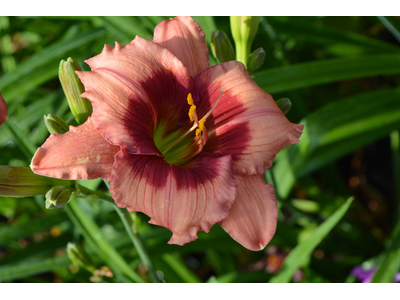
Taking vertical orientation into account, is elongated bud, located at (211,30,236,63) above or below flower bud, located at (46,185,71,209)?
above

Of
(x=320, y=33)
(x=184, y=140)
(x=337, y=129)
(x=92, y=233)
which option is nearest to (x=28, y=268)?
(x=92, y=233)

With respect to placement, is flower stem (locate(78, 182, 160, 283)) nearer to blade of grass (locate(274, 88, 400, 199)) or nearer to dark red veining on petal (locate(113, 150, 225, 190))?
dark red veining on petal (locate(113, 150, 225, 190))

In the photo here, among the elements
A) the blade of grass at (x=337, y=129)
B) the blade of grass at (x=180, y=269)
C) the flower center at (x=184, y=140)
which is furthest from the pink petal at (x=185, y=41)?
the blade of grass at (x=180, y=269)

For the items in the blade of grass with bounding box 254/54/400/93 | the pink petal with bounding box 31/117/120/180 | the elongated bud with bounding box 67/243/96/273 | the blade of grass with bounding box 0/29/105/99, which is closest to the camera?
the pink petal with bounding box 31/117/120/180

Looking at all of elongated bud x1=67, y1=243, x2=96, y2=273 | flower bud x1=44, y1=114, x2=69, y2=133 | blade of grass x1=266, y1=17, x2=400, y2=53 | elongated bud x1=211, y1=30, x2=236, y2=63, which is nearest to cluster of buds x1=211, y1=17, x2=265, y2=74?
elongated bud x1=211, y1=30, x2=236, y2=63

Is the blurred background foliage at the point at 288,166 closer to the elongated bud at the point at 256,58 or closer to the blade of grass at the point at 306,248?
the blade of grass at the point at 306,248
